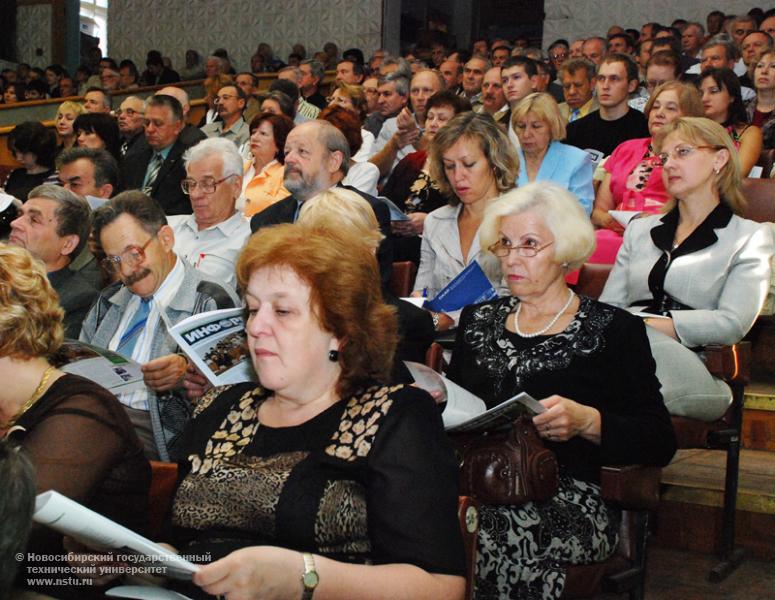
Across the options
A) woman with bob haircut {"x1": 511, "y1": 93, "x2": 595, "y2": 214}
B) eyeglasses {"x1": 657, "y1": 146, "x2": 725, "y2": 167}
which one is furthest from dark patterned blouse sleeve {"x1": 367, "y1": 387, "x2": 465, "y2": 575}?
woman with bob haircut {"x1": 511, "y1": 93, "x2": 595, "y2": 214}

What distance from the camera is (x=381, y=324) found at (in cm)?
184

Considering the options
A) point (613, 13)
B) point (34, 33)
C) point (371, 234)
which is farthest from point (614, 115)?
point (34, 33)

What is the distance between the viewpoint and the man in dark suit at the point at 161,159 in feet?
19.6

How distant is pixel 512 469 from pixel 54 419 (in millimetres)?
905

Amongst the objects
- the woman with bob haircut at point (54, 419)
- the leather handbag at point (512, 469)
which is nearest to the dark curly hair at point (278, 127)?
the woman with bob haircut at point (54, 419)

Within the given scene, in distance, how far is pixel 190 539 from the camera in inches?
70.1

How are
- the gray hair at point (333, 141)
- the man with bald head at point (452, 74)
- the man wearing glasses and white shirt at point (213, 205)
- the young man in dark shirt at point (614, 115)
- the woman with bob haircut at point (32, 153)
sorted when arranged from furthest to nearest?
the man with bald head at point (452, 74) → the woman with bob haircut at point (32, 153) → the young man in dark shirt at point (614, 115) → the gray hair at point (333, 141) → the man wearing glasses and white shirt at point (213, 205)

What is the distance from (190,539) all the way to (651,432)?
107cm

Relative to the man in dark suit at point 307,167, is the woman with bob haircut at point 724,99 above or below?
above

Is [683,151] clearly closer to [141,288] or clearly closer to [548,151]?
[548,151]

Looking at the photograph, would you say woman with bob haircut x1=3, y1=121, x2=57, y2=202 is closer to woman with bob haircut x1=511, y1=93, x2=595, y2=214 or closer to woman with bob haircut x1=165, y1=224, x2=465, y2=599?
woman with bob haircut x1=511, y1=93, x2=595, y2=214

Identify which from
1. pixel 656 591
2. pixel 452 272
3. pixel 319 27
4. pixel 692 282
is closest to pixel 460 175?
pixel 452 272

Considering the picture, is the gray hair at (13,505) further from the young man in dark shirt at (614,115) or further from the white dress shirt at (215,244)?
the young man in dark shirt at (614,115)

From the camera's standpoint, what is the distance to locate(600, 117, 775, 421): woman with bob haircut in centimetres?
305
